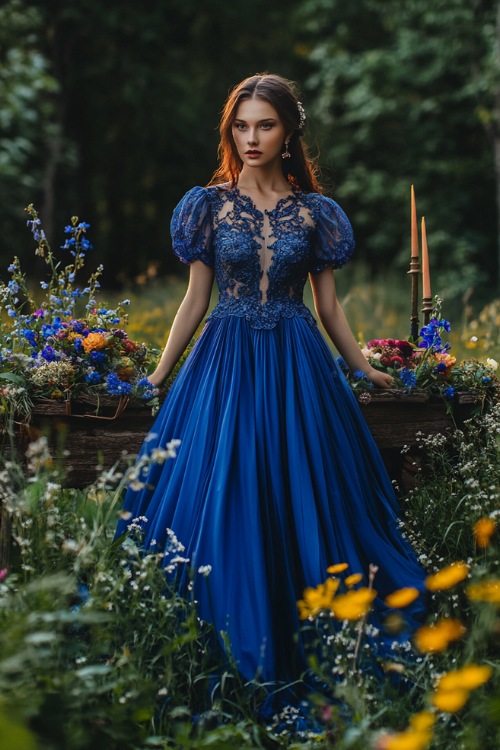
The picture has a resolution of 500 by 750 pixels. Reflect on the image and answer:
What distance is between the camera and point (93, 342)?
11.3 ft

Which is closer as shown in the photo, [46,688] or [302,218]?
[46,688]

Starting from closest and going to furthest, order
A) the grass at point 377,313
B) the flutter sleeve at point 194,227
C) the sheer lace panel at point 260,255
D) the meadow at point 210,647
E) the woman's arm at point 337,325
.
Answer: the meadow at point 210,647 < the sheer lace panel at point 260,255 < the flutter sleeve at point 194,227 < the woman's arm at point 337,325 < the grass at point 377,313

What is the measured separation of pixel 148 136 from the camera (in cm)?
1539

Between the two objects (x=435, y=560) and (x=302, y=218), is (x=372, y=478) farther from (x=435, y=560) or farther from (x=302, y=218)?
(x=302, y=218)

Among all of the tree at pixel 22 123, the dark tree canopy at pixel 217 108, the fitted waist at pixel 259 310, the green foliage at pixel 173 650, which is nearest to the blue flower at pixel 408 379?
the green foliage at pixel 173 650

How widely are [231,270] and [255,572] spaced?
1.24 metres

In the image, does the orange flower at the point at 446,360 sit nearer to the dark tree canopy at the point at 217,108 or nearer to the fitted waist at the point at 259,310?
the fitted waist at the point at 259,310

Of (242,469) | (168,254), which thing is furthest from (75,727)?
(168,254)

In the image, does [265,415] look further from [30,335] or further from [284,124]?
[284,124]

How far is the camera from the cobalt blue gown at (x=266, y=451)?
296 centimetres

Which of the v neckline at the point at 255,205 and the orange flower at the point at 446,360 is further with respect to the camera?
the orange flower at the point at 446,360

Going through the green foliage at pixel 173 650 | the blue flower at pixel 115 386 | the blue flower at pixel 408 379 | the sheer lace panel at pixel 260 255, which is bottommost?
the green foliage at pixel 173 650

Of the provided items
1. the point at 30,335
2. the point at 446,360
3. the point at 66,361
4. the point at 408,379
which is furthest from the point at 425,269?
the point at 30,335

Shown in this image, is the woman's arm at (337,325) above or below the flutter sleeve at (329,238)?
below
